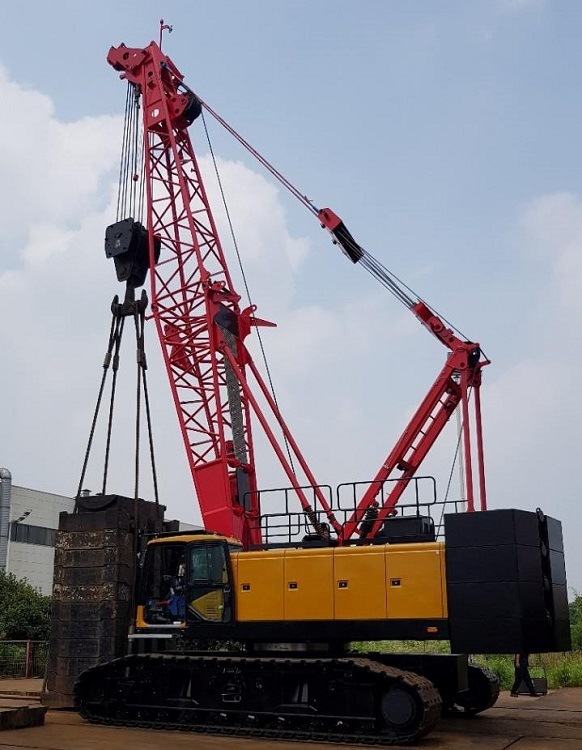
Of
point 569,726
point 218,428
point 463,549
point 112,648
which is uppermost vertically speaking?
point 218,428

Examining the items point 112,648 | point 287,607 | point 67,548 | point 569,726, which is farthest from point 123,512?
point 569,726

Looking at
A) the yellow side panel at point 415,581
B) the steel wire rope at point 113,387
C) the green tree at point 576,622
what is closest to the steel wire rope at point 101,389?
the steel wire rope at point 113,387

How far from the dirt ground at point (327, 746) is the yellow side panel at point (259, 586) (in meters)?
1.81

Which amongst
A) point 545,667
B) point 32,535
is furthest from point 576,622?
point 32,535

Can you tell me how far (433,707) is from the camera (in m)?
11.3

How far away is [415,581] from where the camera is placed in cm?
1179

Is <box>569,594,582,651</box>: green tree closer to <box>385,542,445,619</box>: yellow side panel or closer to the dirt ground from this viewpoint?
the dirt ground

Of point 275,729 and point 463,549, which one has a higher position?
point 463,549

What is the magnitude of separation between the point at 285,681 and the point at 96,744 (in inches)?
114

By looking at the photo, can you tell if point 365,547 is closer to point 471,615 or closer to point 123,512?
point 471,615

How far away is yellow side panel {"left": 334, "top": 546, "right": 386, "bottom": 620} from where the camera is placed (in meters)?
12.0

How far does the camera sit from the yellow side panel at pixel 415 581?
1162cm

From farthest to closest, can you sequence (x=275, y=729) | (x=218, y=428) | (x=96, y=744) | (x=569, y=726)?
(x=218, y=428)
(x=569, y=726)
(x=275, y=729)
(x=96, y=744)

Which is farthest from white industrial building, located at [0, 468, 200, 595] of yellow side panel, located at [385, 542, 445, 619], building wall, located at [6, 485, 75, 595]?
yellow side panel, located at [385, 542, 445, 619]
